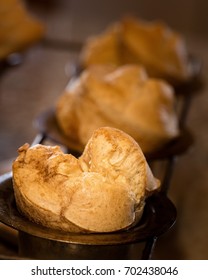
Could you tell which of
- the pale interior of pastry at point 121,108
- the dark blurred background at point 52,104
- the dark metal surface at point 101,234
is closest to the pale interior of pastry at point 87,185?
the dark metal surface at point 101,234

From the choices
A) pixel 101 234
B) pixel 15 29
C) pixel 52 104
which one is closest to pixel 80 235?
pixel 101 234

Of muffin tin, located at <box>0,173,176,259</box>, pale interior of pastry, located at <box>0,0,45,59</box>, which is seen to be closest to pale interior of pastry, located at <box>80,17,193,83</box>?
pale interior of pastry, located at <box>0,0,45,59</box>

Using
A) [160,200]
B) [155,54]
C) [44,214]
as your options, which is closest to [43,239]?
[44,214]

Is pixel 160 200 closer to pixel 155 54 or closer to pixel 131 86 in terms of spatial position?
pixel 131 86

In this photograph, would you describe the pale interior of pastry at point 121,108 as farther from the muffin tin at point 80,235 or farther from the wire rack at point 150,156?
the muffin tin at point 80,235

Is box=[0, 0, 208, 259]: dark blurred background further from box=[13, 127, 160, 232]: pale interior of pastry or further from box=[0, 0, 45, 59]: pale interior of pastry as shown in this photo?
box=[13, 127, 160, 232]: pale interior of pastry

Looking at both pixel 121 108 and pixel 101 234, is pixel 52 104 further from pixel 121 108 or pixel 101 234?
pixel 101 234
